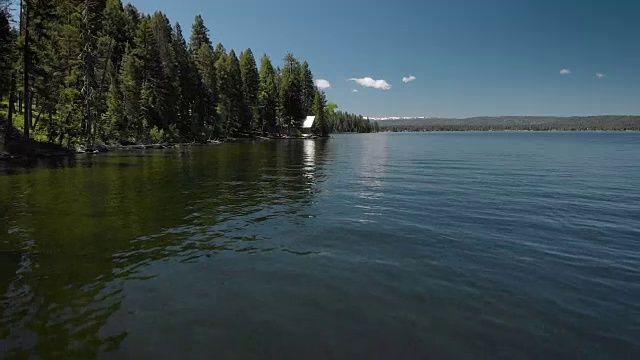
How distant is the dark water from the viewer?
6.89m

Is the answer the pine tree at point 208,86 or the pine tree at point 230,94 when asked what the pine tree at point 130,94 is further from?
the pine tree at point 230,94

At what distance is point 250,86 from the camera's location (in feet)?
400

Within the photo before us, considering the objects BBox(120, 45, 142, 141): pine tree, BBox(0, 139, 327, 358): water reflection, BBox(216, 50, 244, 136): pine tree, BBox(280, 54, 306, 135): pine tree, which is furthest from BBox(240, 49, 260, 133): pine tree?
BBox(0, 139, 327, 358): water reflection

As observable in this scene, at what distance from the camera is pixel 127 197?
2127 centimetres

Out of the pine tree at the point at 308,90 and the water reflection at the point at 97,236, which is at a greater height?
the pine tree at the point at 308,90

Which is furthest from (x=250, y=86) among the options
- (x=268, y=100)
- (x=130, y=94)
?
(x=130, y=94)

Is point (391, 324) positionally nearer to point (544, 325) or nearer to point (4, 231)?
point (544, 325)

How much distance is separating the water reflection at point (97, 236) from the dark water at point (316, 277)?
2.4 inches

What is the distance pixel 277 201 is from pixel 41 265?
38.3 ft

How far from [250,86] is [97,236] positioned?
114008 mm

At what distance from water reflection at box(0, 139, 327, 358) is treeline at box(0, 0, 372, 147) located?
73.8 ft

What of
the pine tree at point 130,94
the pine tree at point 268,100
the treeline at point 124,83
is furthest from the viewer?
the pine tree at point 268,100

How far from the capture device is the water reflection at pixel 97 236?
23.9ft

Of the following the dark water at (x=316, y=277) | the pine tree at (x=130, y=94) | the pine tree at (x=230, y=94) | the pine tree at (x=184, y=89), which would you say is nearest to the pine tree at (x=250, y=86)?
the pine tree at (x=230, y=94)
